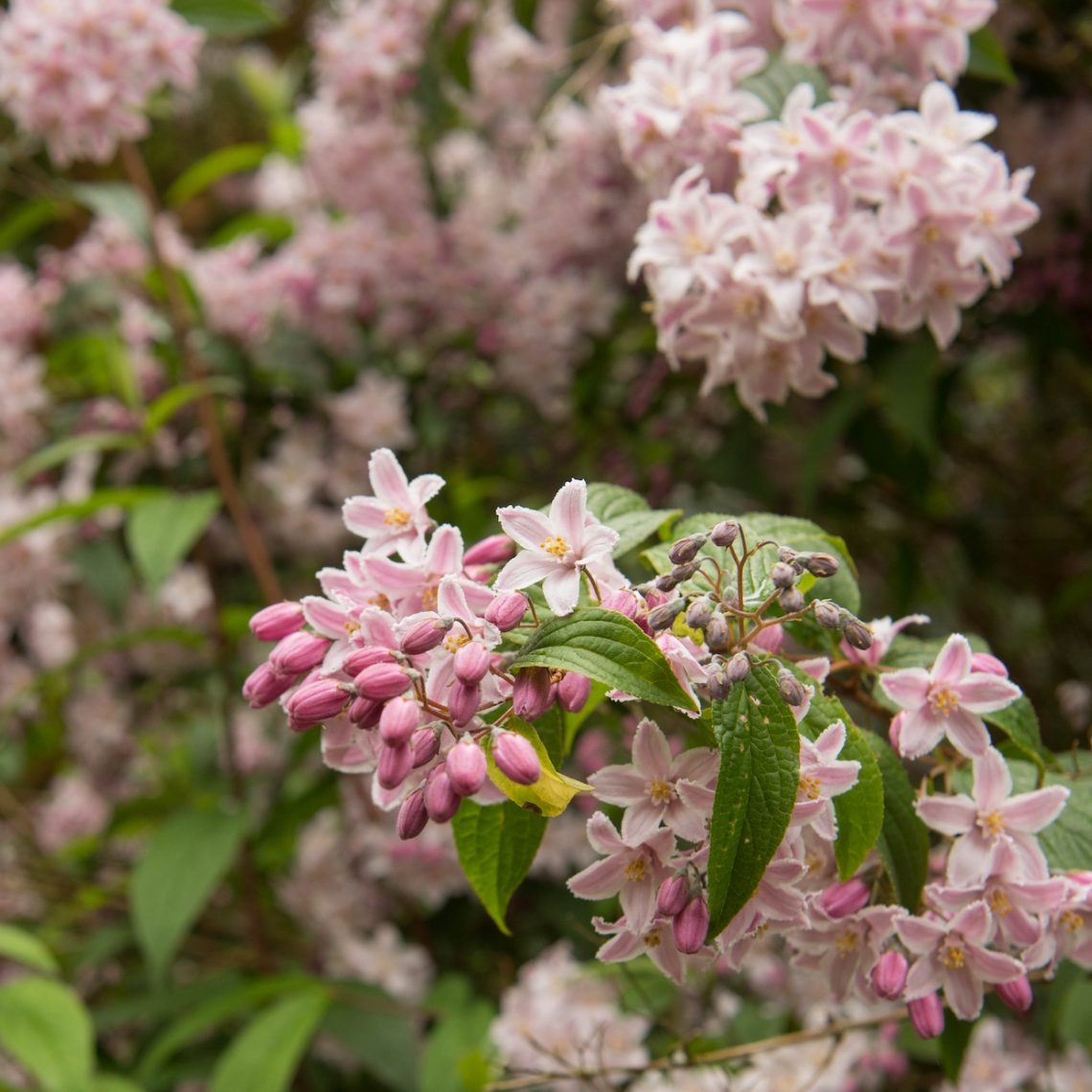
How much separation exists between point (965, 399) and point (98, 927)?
1.99 metres

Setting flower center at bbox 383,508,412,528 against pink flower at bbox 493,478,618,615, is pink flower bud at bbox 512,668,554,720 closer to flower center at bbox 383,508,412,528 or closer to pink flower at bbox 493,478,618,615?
pink flower at bbox 493,478,618,615

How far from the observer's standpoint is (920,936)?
27.9 inches

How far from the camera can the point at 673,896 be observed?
658mm

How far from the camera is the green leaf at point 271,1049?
1322 millimetres

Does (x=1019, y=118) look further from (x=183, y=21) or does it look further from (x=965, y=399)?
(x=183, y=21)

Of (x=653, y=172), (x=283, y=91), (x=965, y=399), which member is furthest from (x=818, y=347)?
(x=283, y=91)

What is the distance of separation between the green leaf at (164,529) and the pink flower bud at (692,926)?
0.95m

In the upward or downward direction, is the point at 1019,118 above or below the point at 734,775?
below

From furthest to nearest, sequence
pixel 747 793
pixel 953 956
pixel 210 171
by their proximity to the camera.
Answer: pixel 210 171 < pixel 953 956 < pixel 747 793

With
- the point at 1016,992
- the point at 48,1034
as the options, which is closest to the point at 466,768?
the point at 1016,992

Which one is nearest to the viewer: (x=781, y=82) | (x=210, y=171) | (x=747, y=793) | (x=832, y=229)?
(x=747, y=793)

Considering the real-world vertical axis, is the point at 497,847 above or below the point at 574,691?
below

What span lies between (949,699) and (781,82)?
0.70 meters

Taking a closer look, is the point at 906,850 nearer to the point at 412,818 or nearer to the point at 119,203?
the point at 412,818
